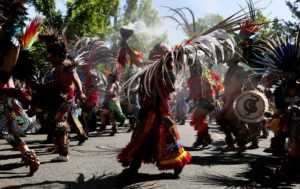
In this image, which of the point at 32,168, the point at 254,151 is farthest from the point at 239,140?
the point at 32,168

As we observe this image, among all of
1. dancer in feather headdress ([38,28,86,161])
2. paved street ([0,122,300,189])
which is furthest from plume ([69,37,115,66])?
dancer in feather headdress ([38,28,86,161])

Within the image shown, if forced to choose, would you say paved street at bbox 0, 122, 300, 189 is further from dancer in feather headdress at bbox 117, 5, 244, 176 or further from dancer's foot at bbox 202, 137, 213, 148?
dancer's foot at bbox 202, 137, 213, 148

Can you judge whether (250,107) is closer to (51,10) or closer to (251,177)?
(251,177)

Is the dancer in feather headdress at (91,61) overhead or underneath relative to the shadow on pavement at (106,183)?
overhead

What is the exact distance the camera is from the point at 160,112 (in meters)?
5.31

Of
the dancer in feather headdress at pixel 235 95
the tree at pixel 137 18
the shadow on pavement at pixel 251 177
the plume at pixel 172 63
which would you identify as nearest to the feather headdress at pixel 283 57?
the plume at pixel 172 63

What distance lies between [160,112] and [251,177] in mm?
1583

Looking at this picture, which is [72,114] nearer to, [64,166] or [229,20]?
[64,166]

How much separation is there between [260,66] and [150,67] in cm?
168

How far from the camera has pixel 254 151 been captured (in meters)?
8.45

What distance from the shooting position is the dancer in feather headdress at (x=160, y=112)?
16.8 ft

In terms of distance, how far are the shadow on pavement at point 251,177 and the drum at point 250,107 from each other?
0.81 meters

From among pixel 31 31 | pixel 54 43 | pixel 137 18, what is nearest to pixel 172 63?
pixel 54 43

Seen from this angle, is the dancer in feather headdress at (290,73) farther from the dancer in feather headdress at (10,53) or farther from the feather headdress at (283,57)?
the dancer in feather headdress at (10,53)
